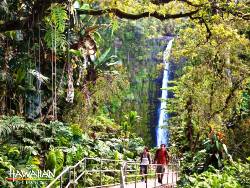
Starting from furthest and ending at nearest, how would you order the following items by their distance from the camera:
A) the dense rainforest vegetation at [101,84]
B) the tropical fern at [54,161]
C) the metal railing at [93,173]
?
the tropical fern at [54,161]
the dense rainforest vegetation at [101,84]
the metal railing at [93,173]

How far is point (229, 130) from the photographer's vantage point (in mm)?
15773

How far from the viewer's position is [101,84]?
55.6ft

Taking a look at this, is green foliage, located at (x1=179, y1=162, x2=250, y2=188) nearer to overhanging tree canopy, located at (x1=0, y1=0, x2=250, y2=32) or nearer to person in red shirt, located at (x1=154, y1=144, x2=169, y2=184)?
person in red shirt, located at (x1=154, y1=144, x2=169, y2=184)

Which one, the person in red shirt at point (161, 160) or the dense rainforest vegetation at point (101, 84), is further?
the person in red shirt at point (161, 160)

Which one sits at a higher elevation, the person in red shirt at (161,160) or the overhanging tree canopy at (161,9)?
the overhanging tree canopy at (161,9)

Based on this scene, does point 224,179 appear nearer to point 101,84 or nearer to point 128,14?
point 128,14

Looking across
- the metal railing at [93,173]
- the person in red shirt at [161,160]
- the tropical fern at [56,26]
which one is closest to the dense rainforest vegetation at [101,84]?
the tropical fern at [56,26]

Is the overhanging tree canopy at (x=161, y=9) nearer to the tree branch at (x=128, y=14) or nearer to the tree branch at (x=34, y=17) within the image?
the tree branch at (x=128, y=14)

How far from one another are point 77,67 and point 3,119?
570cm

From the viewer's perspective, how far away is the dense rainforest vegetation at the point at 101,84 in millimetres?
7309

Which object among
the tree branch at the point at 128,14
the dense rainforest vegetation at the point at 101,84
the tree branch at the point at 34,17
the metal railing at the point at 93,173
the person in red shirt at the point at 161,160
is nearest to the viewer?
the tree branch at the point at 34,17

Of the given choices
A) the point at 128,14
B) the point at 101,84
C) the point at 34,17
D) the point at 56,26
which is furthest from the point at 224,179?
the point at 101,84

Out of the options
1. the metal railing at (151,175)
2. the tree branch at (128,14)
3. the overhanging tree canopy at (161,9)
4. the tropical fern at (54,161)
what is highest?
the overhanging tree canopy at (161,9)

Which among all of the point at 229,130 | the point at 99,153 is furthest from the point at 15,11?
the point at 229,130
